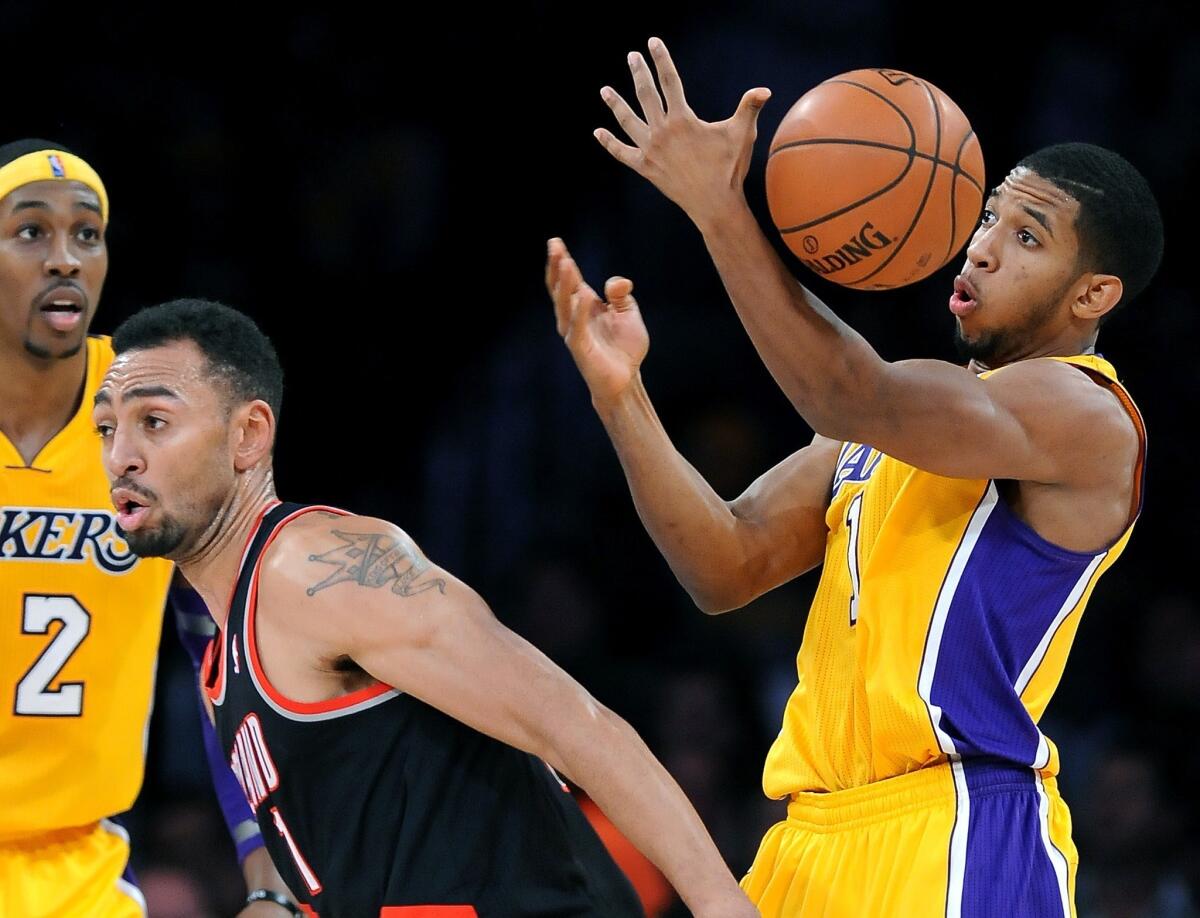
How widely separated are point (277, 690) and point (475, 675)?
0.42 metres

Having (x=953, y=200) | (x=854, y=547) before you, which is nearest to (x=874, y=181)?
(x=953, y=200)

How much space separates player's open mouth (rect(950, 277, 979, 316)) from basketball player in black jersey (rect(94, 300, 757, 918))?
122cm

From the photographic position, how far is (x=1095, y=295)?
3.45 m

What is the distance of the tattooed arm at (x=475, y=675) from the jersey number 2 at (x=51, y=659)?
1314 millimetres

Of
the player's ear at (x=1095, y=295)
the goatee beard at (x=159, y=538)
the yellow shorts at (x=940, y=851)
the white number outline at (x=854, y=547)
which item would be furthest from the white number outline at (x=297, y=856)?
the player's ear at (x=1095, y=295)

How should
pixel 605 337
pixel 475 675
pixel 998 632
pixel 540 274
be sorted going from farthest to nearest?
pixel 540 274
pixel 605 337
pixel 998 632
pixel 475 675

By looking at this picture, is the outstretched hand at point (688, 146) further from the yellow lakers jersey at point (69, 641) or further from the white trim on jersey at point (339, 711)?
the yellow lakers jersey at point (69, 641)

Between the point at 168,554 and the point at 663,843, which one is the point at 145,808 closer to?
the point at 168,554

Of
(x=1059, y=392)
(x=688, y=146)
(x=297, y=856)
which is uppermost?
(x=688, y=146)

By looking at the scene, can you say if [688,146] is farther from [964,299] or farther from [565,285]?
[964,299]

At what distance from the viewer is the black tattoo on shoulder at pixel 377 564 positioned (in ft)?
9.48

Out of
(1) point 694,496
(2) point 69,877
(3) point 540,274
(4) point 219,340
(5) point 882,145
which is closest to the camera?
(5) point 882,145

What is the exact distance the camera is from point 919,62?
8.98 m

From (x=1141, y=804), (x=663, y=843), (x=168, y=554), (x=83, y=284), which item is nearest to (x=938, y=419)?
(x=663, y=843)
